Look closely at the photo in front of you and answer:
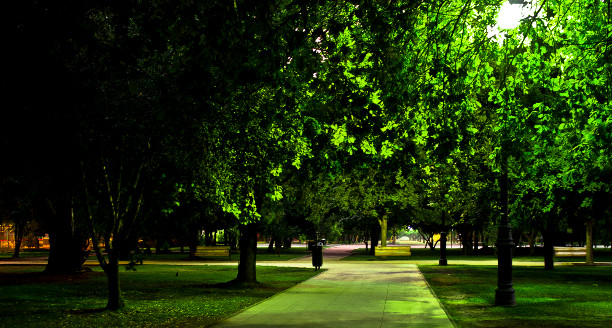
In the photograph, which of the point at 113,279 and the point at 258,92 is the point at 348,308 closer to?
the point at 113,279

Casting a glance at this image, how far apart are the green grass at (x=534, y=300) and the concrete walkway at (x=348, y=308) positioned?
0.65 meters

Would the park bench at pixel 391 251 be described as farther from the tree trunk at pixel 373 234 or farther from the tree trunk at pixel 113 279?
the tree trunk at pixel 113 279

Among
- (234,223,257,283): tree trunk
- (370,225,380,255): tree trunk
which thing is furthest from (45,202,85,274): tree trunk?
(370,225,380,255): tree trunk

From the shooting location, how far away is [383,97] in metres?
11.4

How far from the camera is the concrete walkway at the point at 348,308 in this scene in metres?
11.9

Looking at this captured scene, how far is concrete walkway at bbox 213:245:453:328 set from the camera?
1191 cm

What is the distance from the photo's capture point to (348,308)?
14320 millimetres

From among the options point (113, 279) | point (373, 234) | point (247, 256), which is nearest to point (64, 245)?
point (247, 256)

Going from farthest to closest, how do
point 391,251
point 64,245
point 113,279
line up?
point 391,251 → point 64,245 → point 113,279

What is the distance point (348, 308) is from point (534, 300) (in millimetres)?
5655

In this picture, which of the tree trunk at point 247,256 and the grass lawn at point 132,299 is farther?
the tree trunk at point 247,256

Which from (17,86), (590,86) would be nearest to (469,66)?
(590,86)

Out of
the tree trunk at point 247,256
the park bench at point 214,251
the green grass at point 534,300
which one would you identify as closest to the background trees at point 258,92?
the tree trunk at point 247,256

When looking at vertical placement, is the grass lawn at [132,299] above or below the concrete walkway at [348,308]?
below
